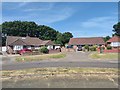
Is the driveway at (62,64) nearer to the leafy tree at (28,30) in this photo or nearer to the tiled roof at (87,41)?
the tiled roof at (87,41)

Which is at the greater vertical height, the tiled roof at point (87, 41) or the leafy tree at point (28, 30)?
the leafy tree at point (28, 30)

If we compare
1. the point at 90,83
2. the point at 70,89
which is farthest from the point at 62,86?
the point at 90,83

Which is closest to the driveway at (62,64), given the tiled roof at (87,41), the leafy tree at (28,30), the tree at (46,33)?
the tiled roof at (87,41)

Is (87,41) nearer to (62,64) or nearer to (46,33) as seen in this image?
(46,33)

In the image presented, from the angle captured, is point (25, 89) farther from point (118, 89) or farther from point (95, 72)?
point (95, 72)

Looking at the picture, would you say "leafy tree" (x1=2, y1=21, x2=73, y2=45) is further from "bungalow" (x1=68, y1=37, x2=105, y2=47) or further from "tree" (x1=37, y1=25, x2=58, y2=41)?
"bungalow" (x1=68, y1=37, x2=105, y2=47)

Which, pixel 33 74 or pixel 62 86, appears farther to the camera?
pixel 33 74

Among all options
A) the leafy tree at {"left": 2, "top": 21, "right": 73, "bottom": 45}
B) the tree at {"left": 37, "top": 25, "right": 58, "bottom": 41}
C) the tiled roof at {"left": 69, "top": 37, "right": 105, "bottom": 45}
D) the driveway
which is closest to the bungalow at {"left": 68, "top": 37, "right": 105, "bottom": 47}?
the tiled roof at {"left": 69, "top": 37, "right": 105, "bottom": 45}

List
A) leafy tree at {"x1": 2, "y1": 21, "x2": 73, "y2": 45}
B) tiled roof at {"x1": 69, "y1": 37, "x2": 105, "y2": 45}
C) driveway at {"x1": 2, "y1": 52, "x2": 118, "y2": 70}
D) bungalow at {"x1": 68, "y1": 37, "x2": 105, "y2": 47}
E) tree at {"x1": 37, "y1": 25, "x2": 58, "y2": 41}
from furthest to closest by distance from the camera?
tree at {"x1": 37, "y1": 25, "x2": 58, "y2": 41}, leafy tree at {"x1": 2, "y1": 21, "x2": 73, "y2": 45}, tiled roof at {"x1": 69, "y1": 37, "x2": 105, "y2": 45}, bungalow at {"x1": 68, "y1": 37, "x2": 105, "y2": 47}, driveway at {"x1": 2, "y1": 52, "x2": 118, "y2": 70}

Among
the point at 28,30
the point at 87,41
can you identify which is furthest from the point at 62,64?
the point at 28,30

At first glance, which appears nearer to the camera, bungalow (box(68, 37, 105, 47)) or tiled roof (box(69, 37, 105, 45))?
bungalow (box(68, 37, 105, 47))

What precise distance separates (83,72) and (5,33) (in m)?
108

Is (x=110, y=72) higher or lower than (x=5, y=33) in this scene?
→ lower

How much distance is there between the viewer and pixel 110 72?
1923 centimetres
